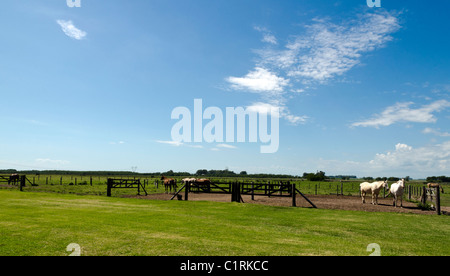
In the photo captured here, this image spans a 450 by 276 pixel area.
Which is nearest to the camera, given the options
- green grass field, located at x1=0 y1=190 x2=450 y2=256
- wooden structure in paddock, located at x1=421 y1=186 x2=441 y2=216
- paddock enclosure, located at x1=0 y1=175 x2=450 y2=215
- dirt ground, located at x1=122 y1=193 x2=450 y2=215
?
green grass field, located at x1=0 y1=190 x2=450 y2=256

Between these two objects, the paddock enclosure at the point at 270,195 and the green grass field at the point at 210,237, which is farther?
the paddock enclosure at the point at 270,195

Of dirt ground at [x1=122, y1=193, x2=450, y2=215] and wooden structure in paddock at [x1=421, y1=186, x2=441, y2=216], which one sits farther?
dirt ground at [x1=122, y1=193, x2=450, y2=215]

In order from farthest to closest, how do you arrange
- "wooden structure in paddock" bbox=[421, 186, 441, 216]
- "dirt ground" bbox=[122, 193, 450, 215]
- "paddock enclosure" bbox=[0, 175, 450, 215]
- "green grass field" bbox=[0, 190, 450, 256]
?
"paddock enclosure" bbox=[0, 175, 450, 215], "dirt ground" bbox=[122, 193, 450, 215], "wooden structure in paddock" bbox=[421, 186, 441, 216], "green grass field" bbox=[0, 190, 450, 256]

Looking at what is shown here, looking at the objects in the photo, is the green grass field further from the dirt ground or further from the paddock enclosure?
the paddock enclosure

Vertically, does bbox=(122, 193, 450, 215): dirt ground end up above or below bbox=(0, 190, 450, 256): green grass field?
below

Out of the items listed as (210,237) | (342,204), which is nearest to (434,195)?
(342,204)

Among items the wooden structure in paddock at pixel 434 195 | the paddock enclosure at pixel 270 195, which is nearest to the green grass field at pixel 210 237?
the wooden structure in paddock at pixel 434 195

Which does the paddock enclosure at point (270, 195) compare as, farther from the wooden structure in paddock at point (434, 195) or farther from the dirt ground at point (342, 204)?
the wooden structure in paddock at point (434, 195)

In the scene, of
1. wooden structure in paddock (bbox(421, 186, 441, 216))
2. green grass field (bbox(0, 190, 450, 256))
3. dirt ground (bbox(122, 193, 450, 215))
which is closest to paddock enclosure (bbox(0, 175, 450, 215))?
dirt ground (bbox(122, 193, 450, 215))

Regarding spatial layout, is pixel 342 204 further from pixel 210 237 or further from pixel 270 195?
pixel 210 237

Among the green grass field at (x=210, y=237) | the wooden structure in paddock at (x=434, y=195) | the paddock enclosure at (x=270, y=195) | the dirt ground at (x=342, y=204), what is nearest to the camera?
the green grass field at (x=210, y=237)
